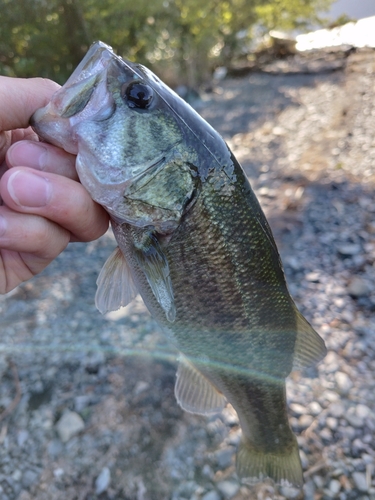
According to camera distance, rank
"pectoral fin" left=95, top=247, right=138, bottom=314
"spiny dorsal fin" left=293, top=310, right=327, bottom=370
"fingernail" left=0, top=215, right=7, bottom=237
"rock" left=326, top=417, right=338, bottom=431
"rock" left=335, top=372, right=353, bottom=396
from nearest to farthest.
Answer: "fingernail" left=0, top=215, right=7, bottom=237 < "pectoral fin" left=95, top=247, right=138, bottom=314 < "spiny dorsal fin" left=293, top=310, right=327, bottom=370 < "rock" left=326, top=417, right=338, bottom=431 < "rock" left=335, top=372, right=353, bottom=396

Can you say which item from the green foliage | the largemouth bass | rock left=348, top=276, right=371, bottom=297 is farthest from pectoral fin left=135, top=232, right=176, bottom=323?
the green foliage

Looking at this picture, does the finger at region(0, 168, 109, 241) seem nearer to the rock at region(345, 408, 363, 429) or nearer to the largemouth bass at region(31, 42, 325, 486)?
the largemouth bass at region(31, 42, 325, 486)

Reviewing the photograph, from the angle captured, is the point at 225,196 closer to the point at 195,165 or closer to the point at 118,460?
the point at 195,165

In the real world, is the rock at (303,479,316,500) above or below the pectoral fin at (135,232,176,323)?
below

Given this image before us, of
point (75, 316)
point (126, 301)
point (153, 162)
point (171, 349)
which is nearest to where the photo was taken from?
point (153, 162)

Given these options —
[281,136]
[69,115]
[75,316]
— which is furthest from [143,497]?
[281,136]

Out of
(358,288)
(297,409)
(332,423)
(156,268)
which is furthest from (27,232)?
(358,288)

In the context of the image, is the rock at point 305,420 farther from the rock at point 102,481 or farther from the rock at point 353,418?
the rock at point 102,481
